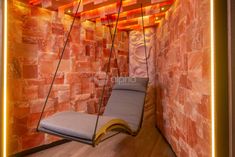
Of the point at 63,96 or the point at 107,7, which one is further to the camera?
the point at 63,96

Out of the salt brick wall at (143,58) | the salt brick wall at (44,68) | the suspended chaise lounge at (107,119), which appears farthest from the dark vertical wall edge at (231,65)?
the salt brick wall at (143,58)

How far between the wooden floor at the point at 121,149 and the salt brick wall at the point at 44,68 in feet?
0.92

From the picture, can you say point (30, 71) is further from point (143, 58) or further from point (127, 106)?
point (143, 58)

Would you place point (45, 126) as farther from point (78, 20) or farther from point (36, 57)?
point (78, 20)

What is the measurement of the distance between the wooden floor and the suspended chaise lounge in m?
0.49

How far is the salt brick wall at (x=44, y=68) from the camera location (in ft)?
8.30

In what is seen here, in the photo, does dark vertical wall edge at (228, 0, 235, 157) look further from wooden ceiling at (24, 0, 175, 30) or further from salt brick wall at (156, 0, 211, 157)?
wooden ceiling at (24, 0, 175, 30)

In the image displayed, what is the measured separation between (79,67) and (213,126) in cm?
239

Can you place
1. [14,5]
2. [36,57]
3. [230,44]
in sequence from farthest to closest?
[36,57]
[14,5]
[230,44]

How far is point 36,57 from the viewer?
2.74 meters

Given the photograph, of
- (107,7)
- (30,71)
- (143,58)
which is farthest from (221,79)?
(143,58)

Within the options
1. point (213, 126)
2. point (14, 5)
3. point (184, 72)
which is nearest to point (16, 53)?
point (14, 5)

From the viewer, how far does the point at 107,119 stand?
1.93m

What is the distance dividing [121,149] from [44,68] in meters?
1.60
